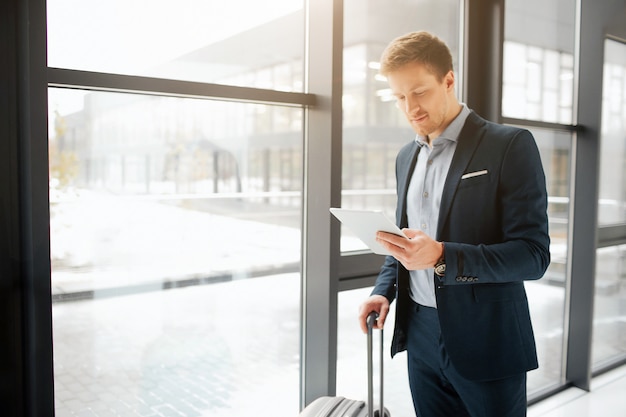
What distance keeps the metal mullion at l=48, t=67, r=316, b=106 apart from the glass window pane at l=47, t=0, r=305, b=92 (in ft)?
0.32

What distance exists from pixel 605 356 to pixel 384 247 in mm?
3542

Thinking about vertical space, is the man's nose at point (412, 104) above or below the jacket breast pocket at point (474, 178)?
above

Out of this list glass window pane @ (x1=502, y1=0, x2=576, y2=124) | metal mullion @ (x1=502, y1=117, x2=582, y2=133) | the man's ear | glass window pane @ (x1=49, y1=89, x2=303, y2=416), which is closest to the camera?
the man's ear

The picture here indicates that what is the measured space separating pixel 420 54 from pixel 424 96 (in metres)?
0.13

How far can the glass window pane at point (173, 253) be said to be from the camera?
1.92m

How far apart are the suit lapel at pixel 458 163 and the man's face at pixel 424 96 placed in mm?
88

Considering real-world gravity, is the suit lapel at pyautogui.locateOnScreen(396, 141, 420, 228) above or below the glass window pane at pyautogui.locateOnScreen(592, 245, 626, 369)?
above

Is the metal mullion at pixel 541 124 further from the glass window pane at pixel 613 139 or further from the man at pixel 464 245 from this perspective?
the man at pixel 464 245

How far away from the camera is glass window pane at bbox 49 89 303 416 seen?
192 centimetres

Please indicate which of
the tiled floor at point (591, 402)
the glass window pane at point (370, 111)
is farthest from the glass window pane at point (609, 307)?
the glass window pane at point (370, 111)

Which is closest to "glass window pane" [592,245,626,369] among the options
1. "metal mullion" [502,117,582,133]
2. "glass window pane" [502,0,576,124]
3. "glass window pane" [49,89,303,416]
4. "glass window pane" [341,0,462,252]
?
"metal mullion" [502,117,582,133]

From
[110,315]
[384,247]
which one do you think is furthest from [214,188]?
[384,247]

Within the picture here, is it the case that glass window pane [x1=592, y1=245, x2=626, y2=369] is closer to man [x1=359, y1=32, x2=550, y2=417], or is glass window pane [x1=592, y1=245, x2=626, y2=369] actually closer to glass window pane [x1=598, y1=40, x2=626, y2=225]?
glass window pane [x1=598, y1=40, x2=626, y2=225]

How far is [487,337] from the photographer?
1611mm
